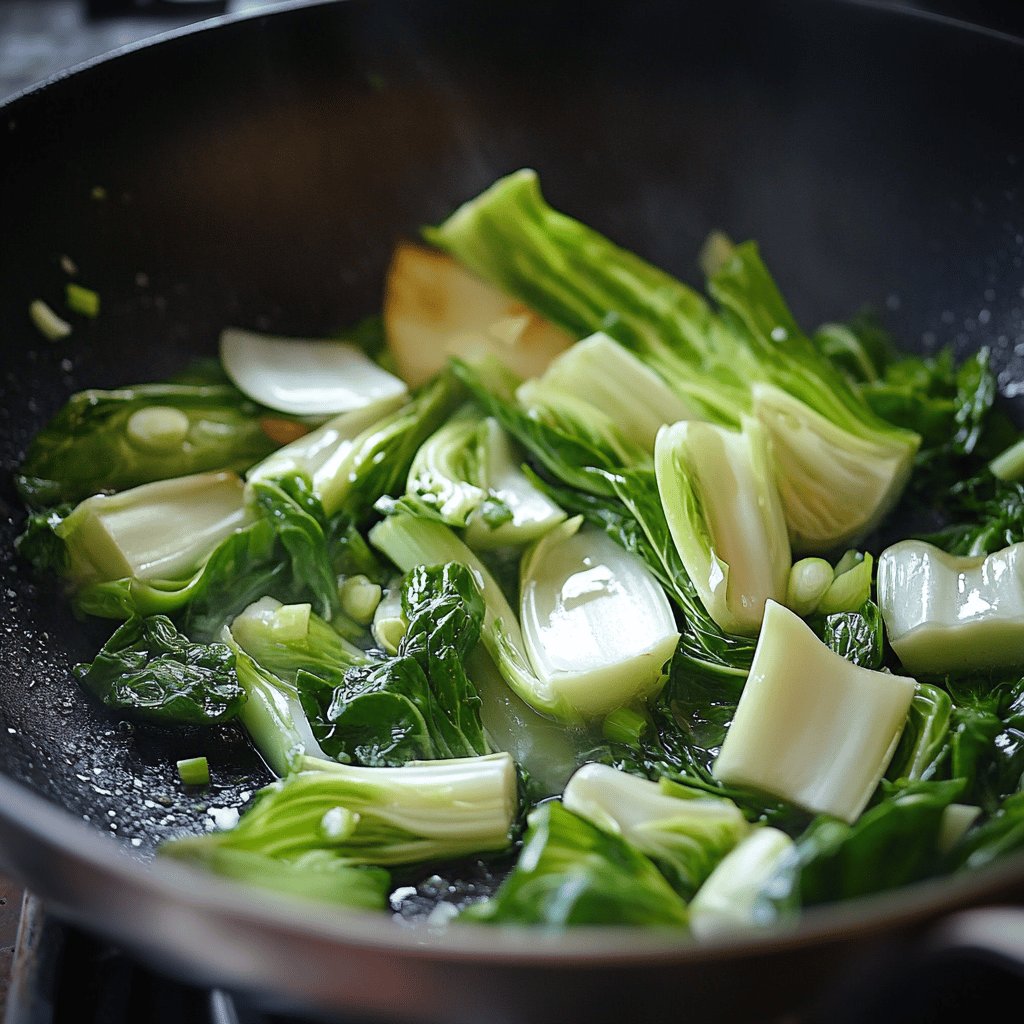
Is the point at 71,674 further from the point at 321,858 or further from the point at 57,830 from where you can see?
the point at 57,830

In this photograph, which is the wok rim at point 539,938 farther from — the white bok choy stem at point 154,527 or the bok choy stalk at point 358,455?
the bok choy stalk at point 358,455

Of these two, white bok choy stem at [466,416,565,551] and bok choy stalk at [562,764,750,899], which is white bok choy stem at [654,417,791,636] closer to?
white bok choy stem at [466,416,565,551]

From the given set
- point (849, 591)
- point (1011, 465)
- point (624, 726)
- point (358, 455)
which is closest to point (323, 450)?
point (358, 455)

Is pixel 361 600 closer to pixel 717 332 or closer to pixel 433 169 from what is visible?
pixel 717 332

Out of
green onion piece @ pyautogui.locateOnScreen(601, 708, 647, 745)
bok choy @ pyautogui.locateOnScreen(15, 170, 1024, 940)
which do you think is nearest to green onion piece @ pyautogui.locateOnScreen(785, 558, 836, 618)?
bok choy @ pyautogui.locateOnScreen(15, 170, 1024, 940)

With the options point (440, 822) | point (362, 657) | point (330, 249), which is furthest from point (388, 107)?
point (440, 822)

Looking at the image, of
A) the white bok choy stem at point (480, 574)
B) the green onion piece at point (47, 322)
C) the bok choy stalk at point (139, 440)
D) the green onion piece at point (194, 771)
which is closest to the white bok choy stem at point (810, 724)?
the white bok choy stem at point (480, 574)
